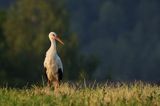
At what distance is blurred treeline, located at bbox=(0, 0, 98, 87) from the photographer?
70625 mm

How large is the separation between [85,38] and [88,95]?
144 m

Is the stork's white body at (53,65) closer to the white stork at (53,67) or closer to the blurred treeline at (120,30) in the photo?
the white stork at (53,67)

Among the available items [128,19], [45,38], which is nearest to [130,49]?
[128,19]

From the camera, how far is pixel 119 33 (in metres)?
161

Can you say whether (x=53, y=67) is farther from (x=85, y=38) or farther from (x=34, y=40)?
(x=85, y=38)

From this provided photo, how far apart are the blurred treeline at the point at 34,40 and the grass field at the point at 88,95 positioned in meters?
43.9

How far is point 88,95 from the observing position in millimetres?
16297

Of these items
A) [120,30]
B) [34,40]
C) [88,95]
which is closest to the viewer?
[88,95]

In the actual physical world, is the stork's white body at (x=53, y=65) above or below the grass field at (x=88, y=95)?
above

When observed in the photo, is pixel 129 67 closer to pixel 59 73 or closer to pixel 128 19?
pixel 128 19

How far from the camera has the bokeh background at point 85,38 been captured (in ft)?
239

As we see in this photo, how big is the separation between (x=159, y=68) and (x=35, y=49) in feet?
71.8

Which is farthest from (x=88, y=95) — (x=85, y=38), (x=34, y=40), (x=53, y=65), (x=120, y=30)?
(x=120, y=30)

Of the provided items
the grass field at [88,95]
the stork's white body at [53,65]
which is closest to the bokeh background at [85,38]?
the stork's white body at [53,65]
